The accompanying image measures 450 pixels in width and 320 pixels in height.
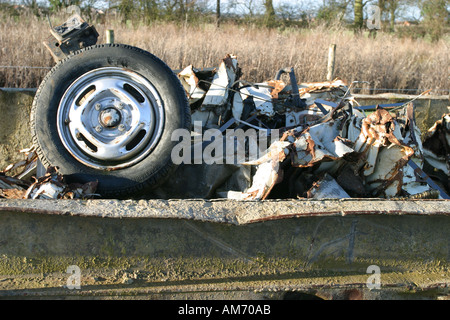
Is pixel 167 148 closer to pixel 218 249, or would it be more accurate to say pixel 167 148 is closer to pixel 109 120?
pixel 109 120

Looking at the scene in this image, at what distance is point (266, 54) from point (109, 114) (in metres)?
5.58

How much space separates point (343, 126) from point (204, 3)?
1207 centimetres

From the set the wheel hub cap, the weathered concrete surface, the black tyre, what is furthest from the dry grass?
the weathered concrete surface

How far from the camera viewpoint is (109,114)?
114 inches

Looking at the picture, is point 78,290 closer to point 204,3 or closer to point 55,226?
point 55,226

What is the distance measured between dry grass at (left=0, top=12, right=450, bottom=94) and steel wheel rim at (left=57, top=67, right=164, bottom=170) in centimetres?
388

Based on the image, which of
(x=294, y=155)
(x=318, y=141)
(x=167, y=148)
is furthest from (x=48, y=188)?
(x=318, y=141)

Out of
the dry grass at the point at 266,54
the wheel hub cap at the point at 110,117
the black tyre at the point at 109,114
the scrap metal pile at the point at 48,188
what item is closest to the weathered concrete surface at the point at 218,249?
the scrap metal pile at the point at 48,188

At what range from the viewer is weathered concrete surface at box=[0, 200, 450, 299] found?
6.93ft

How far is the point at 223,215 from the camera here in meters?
2.13

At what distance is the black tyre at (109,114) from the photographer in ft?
9.36

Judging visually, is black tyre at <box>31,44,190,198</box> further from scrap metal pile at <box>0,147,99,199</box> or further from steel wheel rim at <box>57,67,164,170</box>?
scrap metal pile at <box>0,147,99,199</box>
